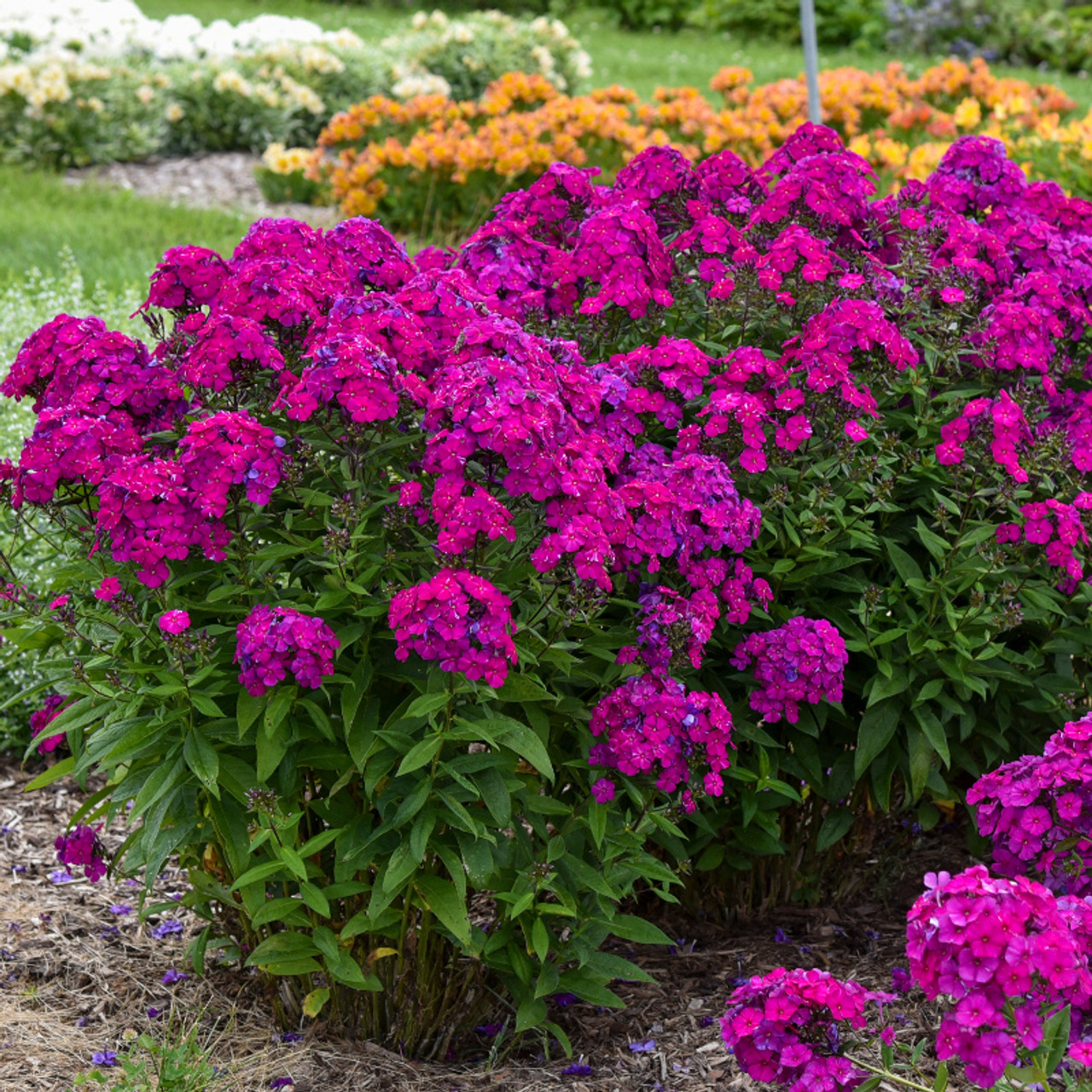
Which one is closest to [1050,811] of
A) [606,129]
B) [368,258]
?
[368,258]

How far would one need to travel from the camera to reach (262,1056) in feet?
9.58

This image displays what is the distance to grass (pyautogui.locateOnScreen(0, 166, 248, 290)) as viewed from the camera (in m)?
7.80

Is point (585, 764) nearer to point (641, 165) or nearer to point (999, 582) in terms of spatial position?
point (999, 582)

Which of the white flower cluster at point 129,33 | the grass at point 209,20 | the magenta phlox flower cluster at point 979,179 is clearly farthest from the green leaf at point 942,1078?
the white flower cluster at point 129,33

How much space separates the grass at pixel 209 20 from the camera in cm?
814

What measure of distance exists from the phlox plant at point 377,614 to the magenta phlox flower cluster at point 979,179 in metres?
1.37

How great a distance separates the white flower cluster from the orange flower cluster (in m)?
3.53

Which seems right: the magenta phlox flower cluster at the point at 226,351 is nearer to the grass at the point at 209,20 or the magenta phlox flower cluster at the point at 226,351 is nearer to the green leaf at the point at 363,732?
the green leaf at the point at 363,732

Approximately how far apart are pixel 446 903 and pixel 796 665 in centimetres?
83

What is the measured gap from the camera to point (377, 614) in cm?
246

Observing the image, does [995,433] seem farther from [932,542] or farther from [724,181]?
[724,181]

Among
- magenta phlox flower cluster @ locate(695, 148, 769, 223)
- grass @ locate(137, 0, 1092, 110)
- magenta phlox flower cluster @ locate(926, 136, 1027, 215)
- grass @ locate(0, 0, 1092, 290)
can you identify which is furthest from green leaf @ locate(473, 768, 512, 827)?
grass @ locate(137, 0, 1092, 110)

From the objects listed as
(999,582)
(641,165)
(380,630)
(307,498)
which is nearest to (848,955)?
(999,582)

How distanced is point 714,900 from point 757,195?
1.87 meters
